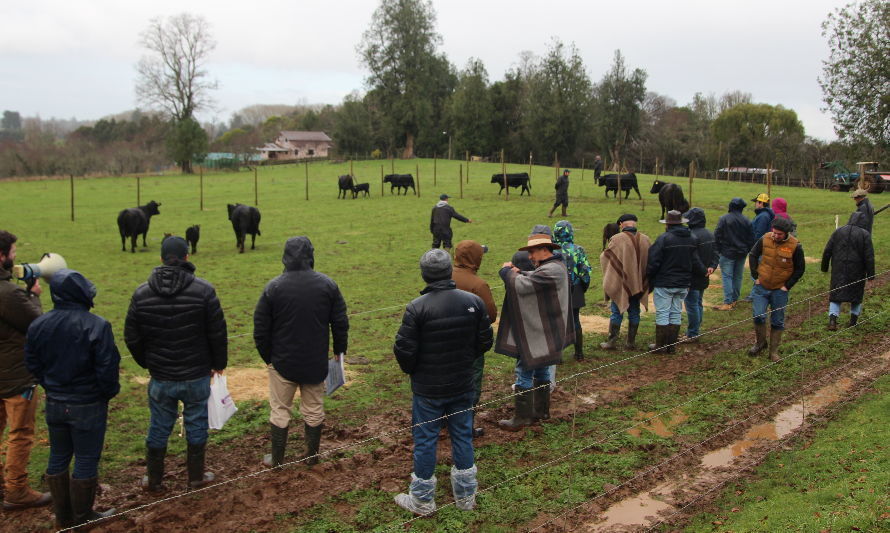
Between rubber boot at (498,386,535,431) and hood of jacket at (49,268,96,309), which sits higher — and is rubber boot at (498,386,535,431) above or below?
below

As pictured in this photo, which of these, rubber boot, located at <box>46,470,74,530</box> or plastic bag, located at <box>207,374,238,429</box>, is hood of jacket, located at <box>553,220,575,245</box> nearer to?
plastic bag, located at <box>207,374,238,429</box>

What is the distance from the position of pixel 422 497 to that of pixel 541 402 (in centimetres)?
206

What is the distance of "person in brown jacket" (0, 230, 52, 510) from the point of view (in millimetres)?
5094

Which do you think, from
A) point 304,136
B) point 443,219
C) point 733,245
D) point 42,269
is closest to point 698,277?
point 733,245

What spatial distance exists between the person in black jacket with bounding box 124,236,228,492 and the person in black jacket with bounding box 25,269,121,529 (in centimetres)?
37

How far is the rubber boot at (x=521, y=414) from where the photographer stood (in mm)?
6496

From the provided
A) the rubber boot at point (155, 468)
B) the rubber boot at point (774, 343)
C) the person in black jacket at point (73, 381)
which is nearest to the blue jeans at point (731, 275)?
the rubber boot at point (774, 343)

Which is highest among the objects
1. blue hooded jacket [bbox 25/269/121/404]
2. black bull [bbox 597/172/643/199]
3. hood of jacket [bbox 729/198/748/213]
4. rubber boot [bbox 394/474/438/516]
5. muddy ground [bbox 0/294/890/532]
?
black bull [bbox 597/172/643/199]

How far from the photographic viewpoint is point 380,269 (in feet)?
52.0

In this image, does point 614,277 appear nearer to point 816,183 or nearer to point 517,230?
point 517,230

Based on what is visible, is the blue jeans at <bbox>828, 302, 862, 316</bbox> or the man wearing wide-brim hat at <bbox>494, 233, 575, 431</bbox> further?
the blue jeans at <bbox>828, 302, 862, 316</bbox>

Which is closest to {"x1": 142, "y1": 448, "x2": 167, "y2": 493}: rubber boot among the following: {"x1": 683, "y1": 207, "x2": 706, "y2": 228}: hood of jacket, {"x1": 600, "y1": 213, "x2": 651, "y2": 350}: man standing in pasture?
{"x1": 600, "y1": 213, "x2": 651, "y2": 350}: man standing in pasture

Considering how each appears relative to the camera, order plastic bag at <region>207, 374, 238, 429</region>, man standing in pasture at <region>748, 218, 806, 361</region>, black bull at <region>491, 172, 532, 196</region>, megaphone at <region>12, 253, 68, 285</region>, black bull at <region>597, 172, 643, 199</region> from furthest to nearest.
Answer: black bull at <region>491, 172, 532, 196</region> < black bull at <region>597, 172, 643, 199</region> < man standing in pasture at <region>748, 218, 806, 361</region> < plastic bag at <region>207, 374, 238, 429</region> < megaphone at <region>12, 253, 68, 285</region>

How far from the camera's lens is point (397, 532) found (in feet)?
15.6
